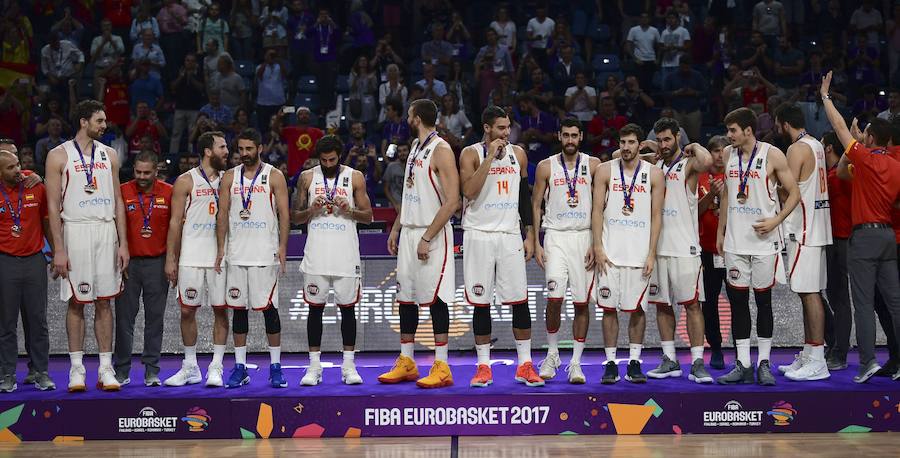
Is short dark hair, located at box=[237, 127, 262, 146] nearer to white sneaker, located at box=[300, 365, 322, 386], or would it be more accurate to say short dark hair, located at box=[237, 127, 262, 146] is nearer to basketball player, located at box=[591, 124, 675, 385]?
white sneaker, located at box=[300, 365, 322, 386]

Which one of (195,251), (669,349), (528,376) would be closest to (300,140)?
(195,251)

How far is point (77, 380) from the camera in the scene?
842 cm

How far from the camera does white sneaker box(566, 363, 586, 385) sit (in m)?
8.40

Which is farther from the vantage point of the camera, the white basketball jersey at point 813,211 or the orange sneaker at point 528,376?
the white basketball jersey at point 813,211

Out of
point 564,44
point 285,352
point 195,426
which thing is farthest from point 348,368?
point 564,44

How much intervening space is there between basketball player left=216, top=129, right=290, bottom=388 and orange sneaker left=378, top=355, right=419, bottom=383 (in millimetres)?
889

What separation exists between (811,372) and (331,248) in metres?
4.14

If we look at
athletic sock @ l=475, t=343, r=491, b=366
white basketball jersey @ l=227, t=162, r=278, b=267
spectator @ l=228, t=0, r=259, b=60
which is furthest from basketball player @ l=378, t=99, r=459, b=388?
spectator @ l=228, t=0, r=259, b=60

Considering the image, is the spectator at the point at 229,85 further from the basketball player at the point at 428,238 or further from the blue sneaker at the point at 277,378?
the blue sneaker at the point at 277,378

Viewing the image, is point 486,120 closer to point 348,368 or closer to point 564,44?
point 348,368

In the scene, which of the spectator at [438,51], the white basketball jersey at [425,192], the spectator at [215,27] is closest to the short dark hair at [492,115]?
the white basketball jersey at [425,192]

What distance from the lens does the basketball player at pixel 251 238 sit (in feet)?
28.3

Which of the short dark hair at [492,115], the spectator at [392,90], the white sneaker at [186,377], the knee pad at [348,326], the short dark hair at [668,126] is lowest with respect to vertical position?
the white sneaker at [186,377]

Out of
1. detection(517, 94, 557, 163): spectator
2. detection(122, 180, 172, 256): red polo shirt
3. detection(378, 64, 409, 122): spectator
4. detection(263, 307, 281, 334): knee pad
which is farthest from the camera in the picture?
detection(378, 64, 409, 122): spectator
